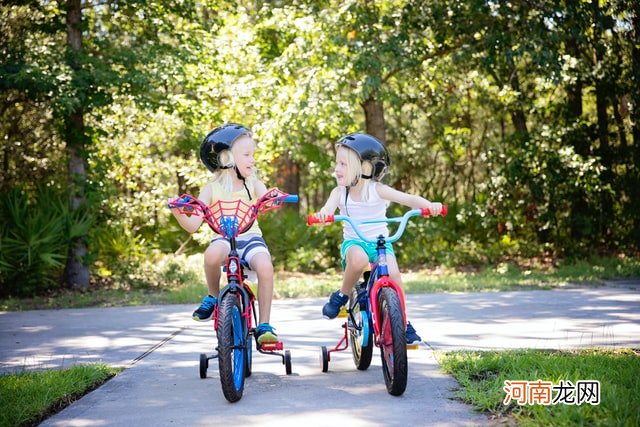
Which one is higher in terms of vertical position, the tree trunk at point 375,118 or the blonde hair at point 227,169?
the tree trunk at point 375,118

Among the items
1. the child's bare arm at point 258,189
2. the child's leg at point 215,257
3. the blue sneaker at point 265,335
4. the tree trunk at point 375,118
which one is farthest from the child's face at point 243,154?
the tree trunk at point 375,118

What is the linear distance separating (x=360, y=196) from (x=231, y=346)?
1.51 m

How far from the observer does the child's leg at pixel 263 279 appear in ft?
15.3

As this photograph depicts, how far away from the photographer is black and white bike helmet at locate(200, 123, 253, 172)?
493 centimetres

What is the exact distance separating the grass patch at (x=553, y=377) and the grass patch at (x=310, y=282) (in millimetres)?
5016

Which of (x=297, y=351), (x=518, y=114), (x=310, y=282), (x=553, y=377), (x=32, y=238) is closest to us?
(x=553, y=377)

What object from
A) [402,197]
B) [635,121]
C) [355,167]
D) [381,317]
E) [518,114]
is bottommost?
[381,317]

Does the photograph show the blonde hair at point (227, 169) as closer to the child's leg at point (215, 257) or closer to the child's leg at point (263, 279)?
the child's leg at point (215, 257)

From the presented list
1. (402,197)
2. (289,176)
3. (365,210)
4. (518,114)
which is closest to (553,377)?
(402,197)

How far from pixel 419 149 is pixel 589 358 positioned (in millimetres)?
15912

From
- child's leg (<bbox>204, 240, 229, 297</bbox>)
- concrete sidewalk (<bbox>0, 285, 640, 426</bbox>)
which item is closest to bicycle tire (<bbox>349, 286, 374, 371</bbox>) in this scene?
concrete sidewalk (<bbox>0, 285, 640, 426</bbox>)

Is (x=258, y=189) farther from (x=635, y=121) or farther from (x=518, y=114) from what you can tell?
(x=518, y=114)

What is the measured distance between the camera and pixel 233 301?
4.28 meters

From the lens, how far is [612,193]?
12836 millimetres
